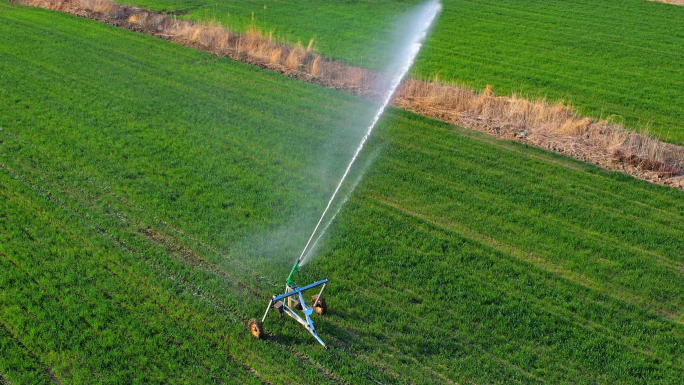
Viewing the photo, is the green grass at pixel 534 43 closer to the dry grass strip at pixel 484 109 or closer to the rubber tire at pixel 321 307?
the dry grass strip at pixel 484 109

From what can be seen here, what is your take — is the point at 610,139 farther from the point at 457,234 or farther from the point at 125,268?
the point at 125,268

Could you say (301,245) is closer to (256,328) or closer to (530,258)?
(256,328)

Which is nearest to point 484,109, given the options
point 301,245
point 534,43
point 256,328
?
point 301,245

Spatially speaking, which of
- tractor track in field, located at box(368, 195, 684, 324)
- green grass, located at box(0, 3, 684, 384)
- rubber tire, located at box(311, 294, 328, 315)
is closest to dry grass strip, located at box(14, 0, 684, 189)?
green grass, located at box(0, 3, 684, 384)

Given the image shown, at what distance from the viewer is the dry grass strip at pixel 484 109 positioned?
17219mm

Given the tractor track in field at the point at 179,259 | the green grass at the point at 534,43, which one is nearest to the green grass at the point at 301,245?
the tractor track in field at the point at 179,259

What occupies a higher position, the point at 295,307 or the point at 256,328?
the point at 295,307

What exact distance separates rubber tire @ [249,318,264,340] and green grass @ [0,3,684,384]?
0.58ft

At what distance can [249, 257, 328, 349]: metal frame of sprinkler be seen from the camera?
9.88m

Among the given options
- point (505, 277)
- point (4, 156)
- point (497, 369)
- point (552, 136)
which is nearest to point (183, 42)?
point (4, 156)

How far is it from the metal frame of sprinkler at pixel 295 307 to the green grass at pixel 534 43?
13627mm

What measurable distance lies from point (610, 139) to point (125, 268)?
46.3 ft

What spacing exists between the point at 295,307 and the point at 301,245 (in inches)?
96.0

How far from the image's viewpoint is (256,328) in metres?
9.84
